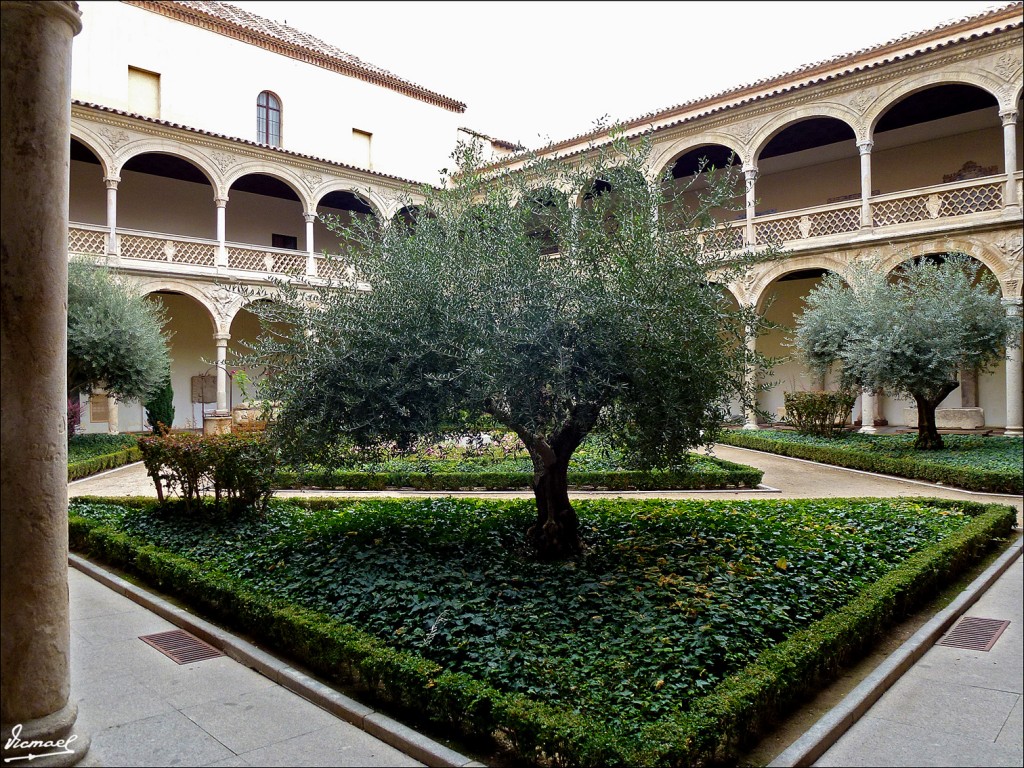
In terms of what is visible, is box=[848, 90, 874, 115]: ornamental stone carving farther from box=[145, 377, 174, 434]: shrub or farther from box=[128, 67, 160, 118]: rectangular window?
box=[128, 67, 160, 118]: rectangular window

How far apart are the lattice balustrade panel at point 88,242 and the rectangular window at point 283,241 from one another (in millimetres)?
7031

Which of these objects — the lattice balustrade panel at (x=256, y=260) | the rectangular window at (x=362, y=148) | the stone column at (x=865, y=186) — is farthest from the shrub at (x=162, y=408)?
the stone column at (x=865, y=186)

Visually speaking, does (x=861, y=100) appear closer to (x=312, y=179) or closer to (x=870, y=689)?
(x=312, y=179)

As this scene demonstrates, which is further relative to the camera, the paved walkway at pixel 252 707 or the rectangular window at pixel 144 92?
the rectangular window at pixel 144 92

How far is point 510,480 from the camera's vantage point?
10484mm

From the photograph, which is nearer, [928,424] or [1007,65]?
[928,424]

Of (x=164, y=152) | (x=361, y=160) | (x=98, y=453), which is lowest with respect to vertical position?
(x=98, y=453)

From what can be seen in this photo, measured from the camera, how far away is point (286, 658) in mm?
4211

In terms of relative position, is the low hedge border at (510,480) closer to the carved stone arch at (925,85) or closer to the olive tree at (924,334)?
the olive tree at (924,334)

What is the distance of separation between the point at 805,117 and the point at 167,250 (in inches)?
672

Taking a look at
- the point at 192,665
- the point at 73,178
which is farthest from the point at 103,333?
the point at 192,665

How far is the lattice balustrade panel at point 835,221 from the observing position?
16469 mm

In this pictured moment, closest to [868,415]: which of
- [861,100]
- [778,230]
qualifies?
[778,230]

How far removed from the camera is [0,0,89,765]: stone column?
2.64m
